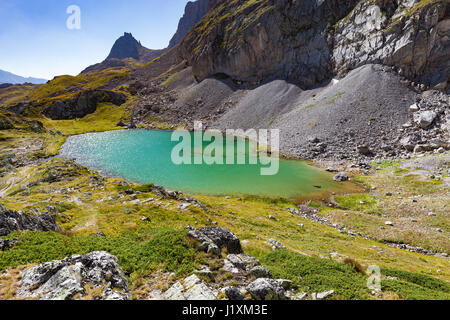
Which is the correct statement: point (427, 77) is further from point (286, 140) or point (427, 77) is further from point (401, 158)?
point (286, 140)

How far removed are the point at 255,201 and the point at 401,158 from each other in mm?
40060

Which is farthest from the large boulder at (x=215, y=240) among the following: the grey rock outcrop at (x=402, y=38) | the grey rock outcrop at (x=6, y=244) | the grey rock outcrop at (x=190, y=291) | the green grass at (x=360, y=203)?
the grey rock outcrop at (x=402, y=38)

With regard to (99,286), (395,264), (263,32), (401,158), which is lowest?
(395,264)

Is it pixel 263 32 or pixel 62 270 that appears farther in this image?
pixel 263 32

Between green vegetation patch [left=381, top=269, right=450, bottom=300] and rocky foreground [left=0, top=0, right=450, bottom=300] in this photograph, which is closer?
green vegetation patch [left=381, top=269, right=450, bottom=300]

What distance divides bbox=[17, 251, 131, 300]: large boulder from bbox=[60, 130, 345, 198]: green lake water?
35.9 metres

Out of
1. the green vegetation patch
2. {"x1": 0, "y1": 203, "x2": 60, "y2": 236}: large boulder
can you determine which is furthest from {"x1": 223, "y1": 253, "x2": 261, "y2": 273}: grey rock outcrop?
{"x1": 0, "y1": 203, "x2": 60, "y2": 236}: large boulder

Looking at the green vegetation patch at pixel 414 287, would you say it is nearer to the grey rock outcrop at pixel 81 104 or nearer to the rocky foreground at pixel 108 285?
the rocky foreground at pixel 108 285

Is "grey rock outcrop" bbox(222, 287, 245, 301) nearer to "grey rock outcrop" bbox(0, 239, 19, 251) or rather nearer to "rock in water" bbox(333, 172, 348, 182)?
"grey rock outcrop" bbox(0, 239, 19, 251)

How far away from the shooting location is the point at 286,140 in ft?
246

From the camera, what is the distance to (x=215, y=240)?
49.2 feet

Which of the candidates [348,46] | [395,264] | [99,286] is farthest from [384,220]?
[348,46]

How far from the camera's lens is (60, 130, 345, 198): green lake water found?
46812mm

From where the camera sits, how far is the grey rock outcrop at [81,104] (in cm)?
14988
